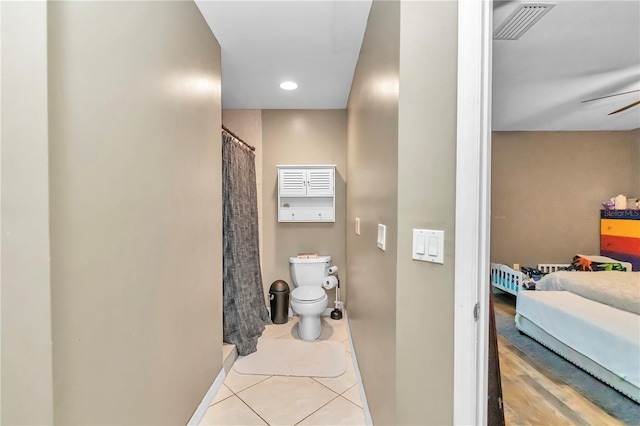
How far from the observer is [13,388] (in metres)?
0.69

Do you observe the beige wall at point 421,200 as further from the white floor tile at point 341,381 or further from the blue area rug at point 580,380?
the blue area rug at point 580,380

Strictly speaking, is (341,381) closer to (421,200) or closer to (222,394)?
(222,394)

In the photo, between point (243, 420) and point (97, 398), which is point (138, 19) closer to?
point (97, 398)

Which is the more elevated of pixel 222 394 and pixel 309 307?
pixel 309 307

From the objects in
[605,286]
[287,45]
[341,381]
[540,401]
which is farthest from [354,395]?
[287,45]

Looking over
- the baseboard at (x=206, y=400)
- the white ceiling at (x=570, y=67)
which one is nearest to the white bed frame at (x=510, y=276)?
the white ceiling at (x=570, y=67)

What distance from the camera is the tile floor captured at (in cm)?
158

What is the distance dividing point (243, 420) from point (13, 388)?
124 cm

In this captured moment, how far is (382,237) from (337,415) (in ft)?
3.97

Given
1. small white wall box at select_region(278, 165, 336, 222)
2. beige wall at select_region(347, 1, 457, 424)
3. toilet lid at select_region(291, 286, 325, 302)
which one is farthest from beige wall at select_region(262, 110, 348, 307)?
beige wall at select_region(347, 1, 457, 424)

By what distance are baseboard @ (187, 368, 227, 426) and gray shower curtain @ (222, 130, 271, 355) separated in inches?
14.1

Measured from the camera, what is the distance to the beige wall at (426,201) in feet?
3.13

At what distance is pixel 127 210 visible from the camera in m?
0.97

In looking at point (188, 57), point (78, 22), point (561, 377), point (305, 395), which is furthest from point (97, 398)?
point (561, 377)
